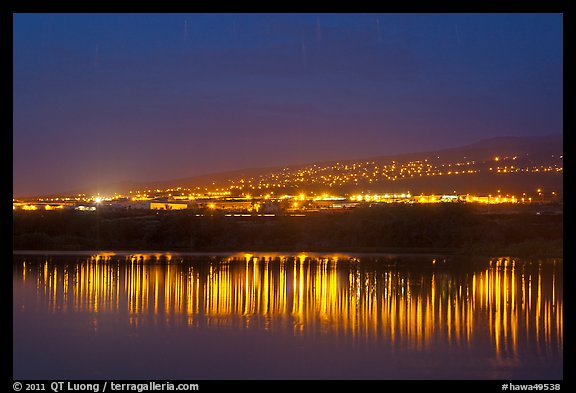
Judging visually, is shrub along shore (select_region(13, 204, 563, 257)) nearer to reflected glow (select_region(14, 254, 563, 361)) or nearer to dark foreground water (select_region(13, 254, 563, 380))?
reflected glow (select_region(14, 254, 563, 361))

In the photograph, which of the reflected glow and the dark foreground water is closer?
the dark foreground water

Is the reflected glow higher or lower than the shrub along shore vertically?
lower

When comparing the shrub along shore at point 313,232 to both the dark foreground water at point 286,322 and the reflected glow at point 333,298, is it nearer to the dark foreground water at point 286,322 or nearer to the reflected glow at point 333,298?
the reflected glow at point 333,298

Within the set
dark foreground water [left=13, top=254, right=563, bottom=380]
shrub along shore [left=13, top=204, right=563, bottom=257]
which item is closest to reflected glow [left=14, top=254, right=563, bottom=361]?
dark foreground water [left=13, top=254, right=563, bottom=380]

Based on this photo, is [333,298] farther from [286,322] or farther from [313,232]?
[313,232]

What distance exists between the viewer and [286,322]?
1438 centimetres

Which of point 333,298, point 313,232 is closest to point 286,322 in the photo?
point 333,298

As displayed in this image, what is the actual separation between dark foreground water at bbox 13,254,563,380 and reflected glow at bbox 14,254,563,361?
0.11ft

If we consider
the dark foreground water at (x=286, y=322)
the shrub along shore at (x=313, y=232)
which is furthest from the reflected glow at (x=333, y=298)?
the shrub along shore at (x=313, y=232)

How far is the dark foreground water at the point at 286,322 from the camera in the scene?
454 inches

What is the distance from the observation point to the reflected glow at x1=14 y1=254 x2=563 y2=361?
1376 cm
